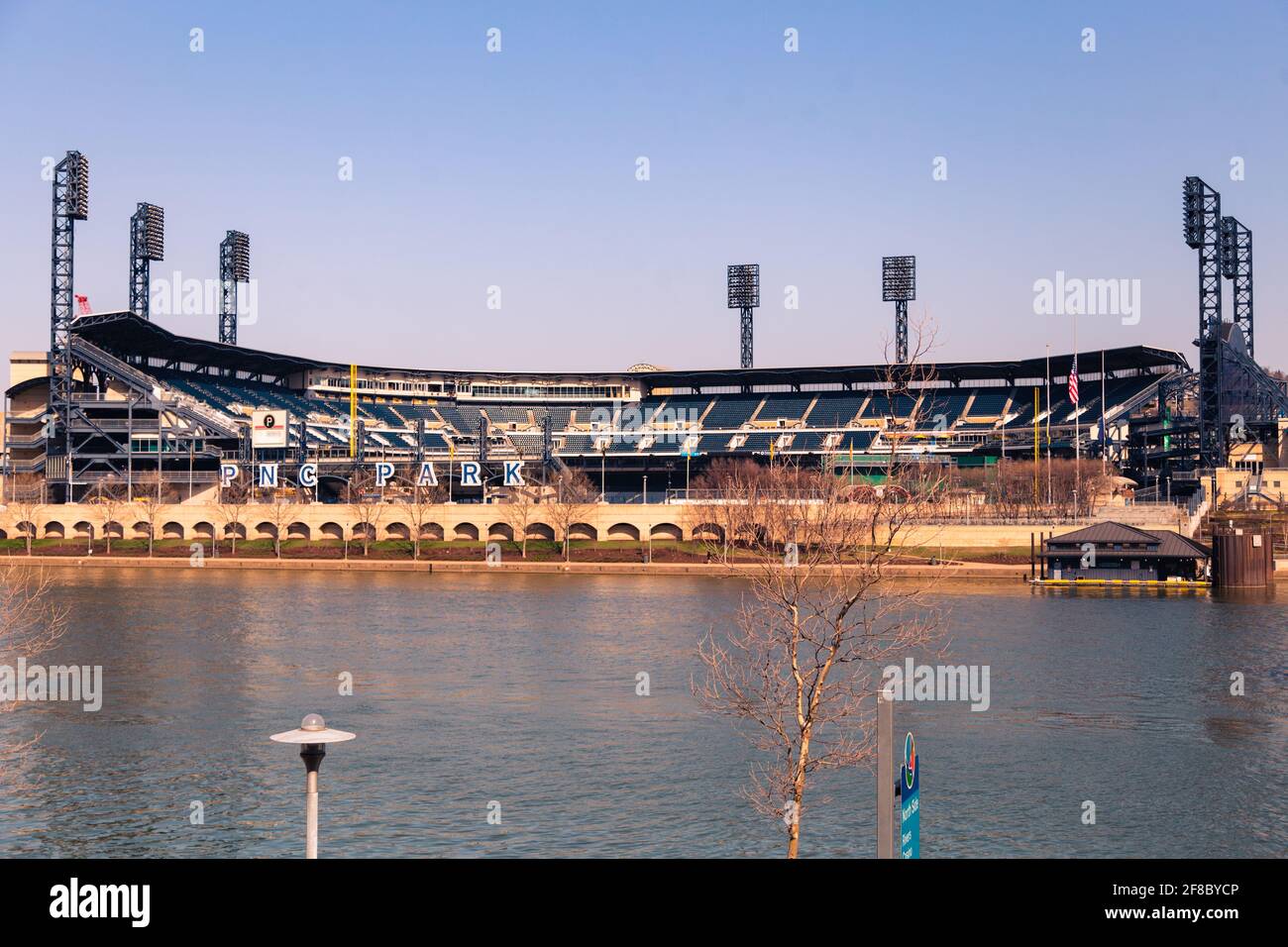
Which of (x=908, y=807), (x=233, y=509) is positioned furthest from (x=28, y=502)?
(x=908, y=807)

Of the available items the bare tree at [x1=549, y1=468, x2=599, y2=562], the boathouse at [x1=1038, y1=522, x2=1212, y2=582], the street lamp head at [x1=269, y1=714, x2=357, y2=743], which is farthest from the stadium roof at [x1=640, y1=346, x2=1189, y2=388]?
the street lamp head at [x1=269, y1=714, x2=357, y2=743]

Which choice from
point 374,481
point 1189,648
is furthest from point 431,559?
point 1189,648

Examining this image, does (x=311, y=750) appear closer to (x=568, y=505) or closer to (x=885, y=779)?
(x=885, y=779)

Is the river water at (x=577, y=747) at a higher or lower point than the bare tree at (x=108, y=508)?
lower

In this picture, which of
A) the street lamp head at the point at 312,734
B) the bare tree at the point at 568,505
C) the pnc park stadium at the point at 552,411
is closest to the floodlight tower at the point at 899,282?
the pnc park stadium at the point at 552,411

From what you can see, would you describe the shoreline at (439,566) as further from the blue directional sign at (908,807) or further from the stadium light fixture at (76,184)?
the blue directional sign at (908,807)

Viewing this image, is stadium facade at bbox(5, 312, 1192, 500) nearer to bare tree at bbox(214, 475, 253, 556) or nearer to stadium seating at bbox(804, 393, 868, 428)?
stadium seating at bbox(804, 393, 868, 428)
